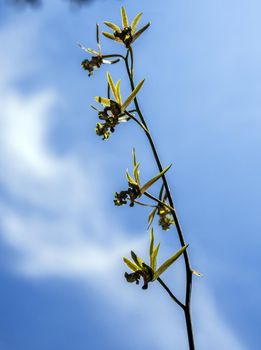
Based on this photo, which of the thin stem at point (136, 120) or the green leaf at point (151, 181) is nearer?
the green leaf at point (151, 181)

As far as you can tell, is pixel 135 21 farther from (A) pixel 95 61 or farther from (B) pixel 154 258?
(B) pixel 154 258

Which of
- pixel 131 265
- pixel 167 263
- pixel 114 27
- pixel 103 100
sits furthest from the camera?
pixel 114 27

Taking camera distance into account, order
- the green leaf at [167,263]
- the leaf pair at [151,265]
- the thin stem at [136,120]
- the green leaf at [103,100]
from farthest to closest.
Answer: the green leaf at [103,100] → the thin stem at [136,120] → the leaf pair at [151,265] → the green leaf at [167,263]

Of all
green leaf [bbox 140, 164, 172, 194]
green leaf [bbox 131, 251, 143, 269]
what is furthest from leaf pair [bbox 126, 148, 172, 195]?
green leaf [bbox 131, 251, 143, 269]

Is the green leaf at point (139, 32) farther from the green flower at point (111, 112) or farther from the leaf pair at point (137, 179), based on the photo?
the leaf pair at point (137, 179)

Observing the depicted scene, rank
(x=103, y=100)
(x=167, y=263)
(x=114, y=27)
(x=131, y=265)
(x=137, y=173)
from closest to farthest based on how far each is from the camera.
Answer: (x=167, y=263), (x=131, y=265), (x=137, y=173), (x=103, y=100), (x=114, y=27)

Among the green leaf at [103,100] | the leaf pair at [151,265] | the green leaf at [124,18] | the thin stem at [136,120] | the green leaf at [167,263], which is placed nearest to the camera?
the green leaf at [167,263]

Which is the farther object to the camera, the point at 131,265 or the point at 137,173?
the point at 137,173

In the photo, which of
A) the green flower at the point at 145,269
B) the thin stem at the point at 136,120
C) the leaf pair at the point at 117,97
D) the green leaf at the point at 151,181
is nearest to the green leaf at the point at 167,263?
the green flower at the point at 145,269

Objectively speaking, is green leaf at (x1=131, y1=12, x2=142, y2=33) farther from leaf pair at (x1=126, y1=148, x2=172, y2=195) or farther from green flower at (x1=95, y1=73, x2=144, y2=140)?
leaf pair at (x1=126, y1=148, x2=172, y2=195)

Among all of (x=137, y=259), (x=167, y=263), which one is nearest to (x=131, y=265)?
(x=137, y=259)
